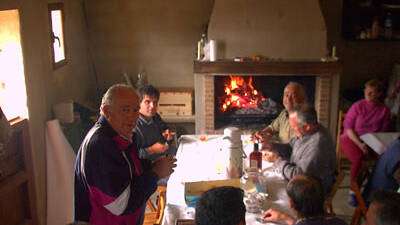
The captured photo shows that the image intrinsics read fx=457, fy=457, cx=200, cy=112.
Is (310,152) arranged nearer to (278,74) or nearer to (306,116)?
(306,116)

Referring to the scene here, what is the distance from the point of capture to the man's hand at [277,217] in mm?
2148

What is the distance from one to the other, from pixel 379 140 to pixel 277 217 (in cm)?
200

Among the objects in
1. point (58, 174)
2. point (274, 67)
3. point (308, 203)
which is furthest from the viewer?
point (274, 67)

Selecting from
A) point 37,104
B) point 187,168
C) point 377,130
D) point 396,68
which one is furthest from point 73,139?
point 396,68

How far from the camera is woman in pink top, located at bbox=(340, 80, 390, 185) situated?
4078 millimetres

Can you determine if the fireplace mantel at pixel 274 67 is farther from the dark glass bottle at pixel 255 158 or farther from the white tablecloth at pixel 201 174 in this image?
the dark glass bottle at pixel 255 158

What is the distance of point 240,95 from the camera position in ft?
16.6

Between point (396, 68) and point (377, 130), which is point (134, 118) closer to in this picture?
point (377, 130)

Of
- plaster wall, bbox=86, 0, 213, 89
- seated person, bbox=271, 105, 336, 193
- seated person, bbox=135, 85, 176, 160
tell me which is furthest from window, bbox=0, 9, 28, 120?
plaster wall, bbox=86, 0, 213, 89

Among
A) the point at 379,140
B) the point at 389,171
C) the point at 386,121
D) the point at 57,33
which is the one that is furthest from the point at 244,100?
the point at 389,171

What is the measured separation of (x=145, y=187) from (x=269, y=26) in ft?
9.76

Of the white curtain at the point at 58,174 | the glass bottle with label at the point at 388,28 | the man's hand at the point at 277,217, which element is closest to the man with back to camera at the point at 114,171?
the man's hand at the point at 277,217

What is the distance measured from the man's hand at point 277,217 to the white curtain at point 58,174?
186 cm

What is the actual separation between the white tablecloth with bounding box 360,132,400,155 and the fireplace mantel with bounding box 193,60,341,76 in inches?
35.8
